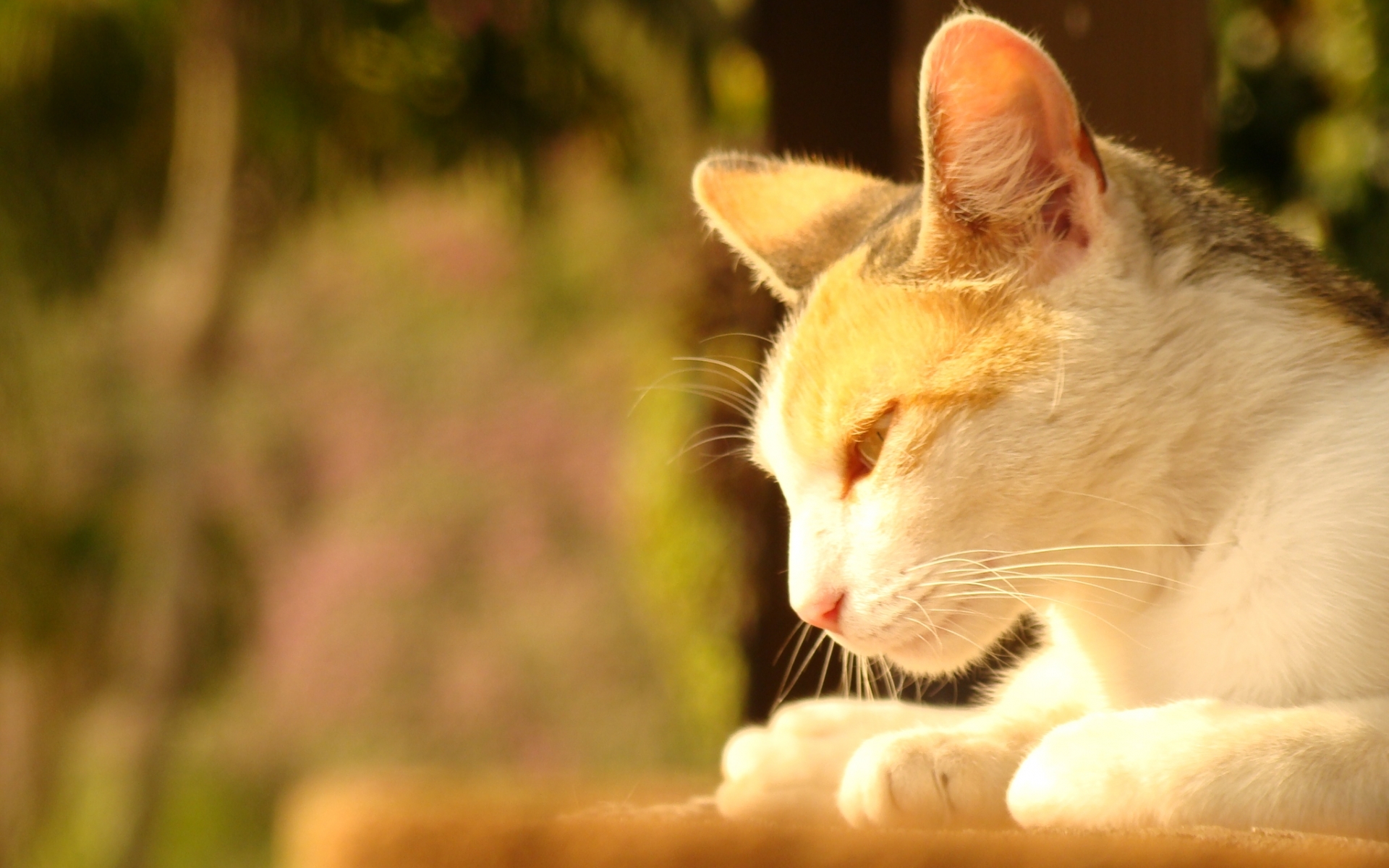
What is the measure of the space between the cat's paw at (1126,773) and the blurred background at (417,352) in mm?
470

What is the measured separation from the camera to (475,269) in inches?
188

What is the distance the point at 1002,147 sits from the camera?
0.68 meters

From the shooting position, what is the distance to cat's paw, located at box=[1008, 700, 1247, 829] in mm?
536

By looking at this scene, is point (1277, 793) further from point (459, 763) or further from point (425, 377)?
point (425, 377)

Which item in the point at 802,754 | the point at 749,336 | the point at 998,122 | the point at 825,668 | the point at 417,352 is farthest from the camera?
the point at 417,352

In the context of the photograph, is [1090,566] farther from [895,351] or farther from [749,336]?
[749,336]

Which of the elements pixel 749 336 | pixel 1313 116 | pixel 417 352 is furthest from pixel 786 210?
pixel 417 352

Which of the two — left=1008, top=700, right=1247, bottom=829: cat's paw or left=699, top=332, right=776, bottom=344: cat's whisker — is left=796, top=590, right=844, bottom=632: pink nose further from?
left=699, top=332, right=776, bottom=344: cat's whisker

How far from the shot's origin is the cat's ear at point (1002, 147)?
65 centimetres

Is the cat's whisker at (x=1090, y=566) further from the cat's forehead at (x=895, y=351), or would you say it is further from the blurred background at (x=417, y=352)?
the blurred background at (x=417, y=352)

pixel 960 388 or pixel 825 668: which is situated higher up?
pixel 960 388

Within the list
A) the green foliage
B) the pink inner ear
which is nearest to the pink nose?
the pink inner ear

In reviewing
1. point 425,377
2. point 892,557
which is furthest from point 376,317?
point 892,557

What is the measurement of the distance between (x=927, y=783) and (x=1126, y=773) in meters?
0.12
